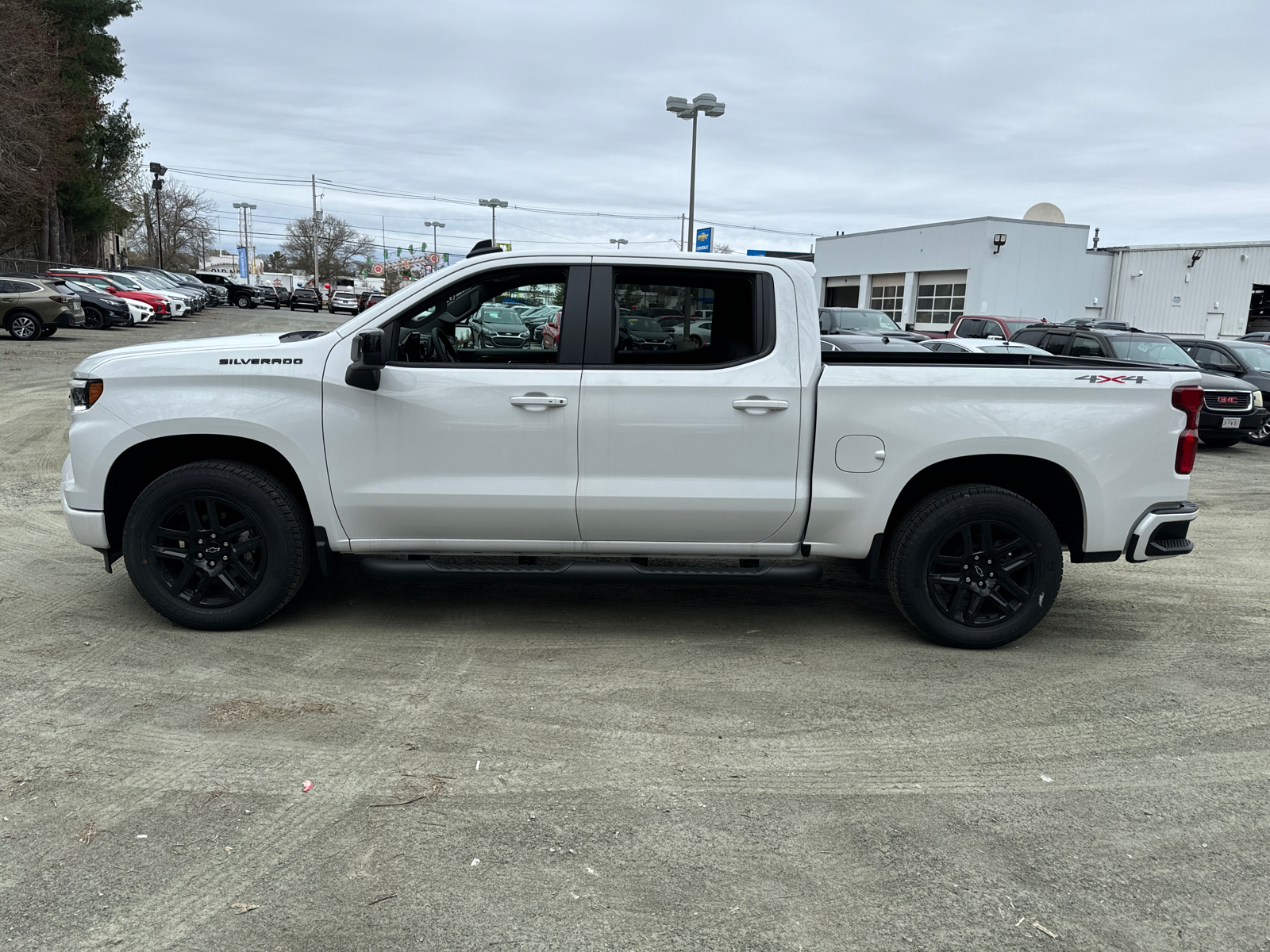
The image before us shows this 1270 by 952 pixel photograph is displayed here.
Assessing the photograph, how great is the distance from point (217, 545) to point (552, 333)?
79.9 inches

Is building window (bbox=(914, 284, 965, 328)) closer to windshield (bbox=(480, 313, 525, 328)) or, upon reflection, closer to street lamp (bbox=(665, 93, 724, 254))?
street lamp (bbox=(665, 93, 724, 254))

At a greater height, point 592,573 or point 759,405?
point 759,405

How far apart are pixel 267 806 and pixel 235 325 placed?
34738 millimetres

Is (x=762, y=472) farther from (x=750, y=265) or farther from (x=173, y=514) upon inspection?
(x=173, y=514)

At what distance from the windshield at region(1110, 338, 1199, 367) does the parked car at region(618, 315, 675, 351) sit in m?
12.3

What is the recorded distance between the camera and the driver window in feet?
16.2

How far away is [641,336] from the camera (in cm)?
495

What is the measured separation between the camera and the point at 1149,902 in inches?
118

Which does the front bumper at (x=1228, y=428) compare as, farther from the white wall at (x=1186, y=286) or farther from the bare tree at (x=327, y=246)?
the bare tree at (x=327, y=246)

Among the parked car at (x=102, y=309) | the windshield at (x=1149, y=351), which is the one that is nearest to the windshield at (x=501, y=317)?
the windshield at (x=1149, y=351)

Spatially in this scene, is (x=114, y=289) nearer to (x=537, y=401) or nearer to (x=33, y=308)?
(x=33, y=308)

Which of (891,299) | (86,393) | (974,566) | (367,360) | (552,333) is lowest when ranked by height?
(974,566)

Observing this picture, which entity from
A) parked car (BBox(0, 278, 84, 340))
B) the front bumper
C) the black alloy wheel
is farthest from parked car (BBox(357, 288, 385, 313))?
the front bumper

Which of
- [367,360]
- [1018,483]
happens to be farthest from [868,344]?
[367,360]
